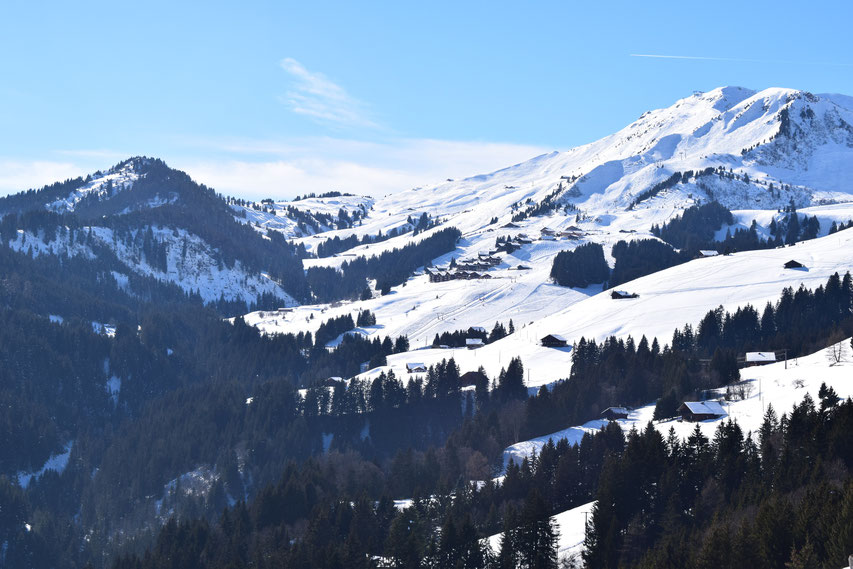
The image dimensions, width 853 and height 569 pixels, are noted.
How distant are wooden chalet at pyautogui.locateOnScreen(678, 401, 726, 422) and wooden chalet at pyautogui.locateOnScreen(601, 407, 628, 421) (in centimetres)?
955

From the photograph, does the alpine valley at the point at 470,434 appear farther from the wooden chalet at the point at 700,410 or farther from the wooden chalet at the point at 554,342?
the wooden chalet at the point at 554,342

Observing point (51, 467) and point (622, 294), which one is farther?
point (622, 294)

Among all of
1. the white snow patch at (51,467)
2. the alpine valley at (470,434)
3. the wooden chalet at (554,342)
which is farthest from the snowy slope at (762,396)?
the white snow patch at (51,467)

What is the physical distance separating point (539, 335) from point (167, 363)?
81.0 metres

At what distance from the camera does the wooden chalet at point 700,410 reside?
88.8m

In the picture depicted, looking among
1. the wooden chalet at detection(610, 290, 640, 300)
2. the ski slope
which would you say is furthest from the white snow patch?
the wooden chalet at detection(610, 290, 640, 300)

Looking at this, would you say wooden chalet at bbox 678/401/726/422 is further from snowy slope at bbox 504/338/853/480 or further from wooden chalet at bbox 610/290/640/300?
wooden chalet at bbox 610/290/640/300

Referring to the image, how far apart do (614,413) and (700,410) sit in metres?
14.1

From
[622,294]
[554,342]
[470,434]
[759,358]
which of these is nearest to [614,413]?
[470,434]

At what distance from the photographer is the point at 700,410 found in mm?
89438

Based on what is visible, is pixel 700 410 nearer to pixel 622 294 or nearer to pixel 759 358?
pixel 759 358

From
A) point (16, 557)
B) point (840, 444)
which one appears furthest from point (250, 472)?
point (840, 444)

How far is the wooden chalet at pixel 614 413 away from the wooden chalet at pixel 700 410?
9552mm

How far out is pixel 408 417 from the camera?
128 m
